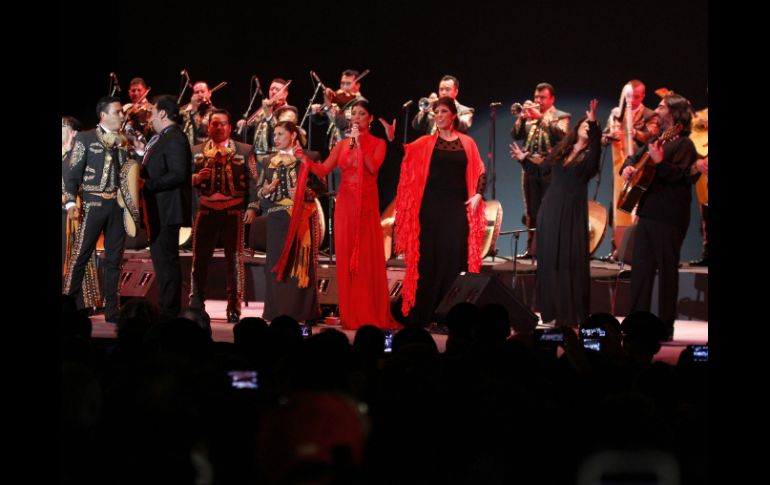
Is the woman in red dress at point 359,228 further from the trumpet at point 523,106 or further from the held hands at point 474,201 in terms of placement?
the trumpet at point 523,106

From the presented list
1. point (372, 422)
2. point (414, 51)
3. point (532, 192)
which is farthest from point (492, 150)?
point (372, 422)

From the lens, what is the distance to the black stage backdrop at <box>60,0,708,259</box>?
11.9 m

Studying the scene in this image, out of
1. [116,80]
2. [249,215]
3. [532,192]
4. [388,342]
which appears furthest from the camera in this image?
[116,80]

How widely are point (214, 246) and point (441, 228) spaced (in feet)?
5.54

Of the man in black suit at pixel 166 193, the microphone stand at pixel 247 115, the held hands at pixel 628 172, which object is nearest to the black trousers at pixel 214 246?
the man in black suit at pixel 166 193

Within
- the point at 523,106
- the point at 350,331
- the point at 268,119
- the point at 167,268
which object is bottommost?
the point at 350,331

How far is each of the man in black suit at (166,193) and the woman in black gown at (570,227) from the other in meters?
2.57

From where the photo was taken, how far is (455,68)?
41.8ft

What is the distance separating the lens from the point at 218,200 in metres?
8.43

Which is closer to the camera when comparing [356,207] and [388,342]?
[388,342]

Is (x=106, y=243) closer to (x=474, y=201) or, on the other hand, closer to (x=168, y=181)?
(x=168, y=181)

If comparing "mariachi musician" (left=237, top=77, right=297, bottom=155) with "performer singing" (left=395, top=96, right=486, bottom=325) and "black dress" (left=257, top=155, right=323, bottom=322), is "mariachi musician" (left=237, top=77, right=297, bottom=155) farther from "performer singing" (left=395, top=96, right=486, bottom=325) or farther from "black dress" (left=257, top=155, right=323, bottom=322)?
"performer singing" (left=395, top=96, right=486, bottom=325)

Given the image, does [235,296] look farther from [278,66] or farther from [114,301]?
[278,66]
